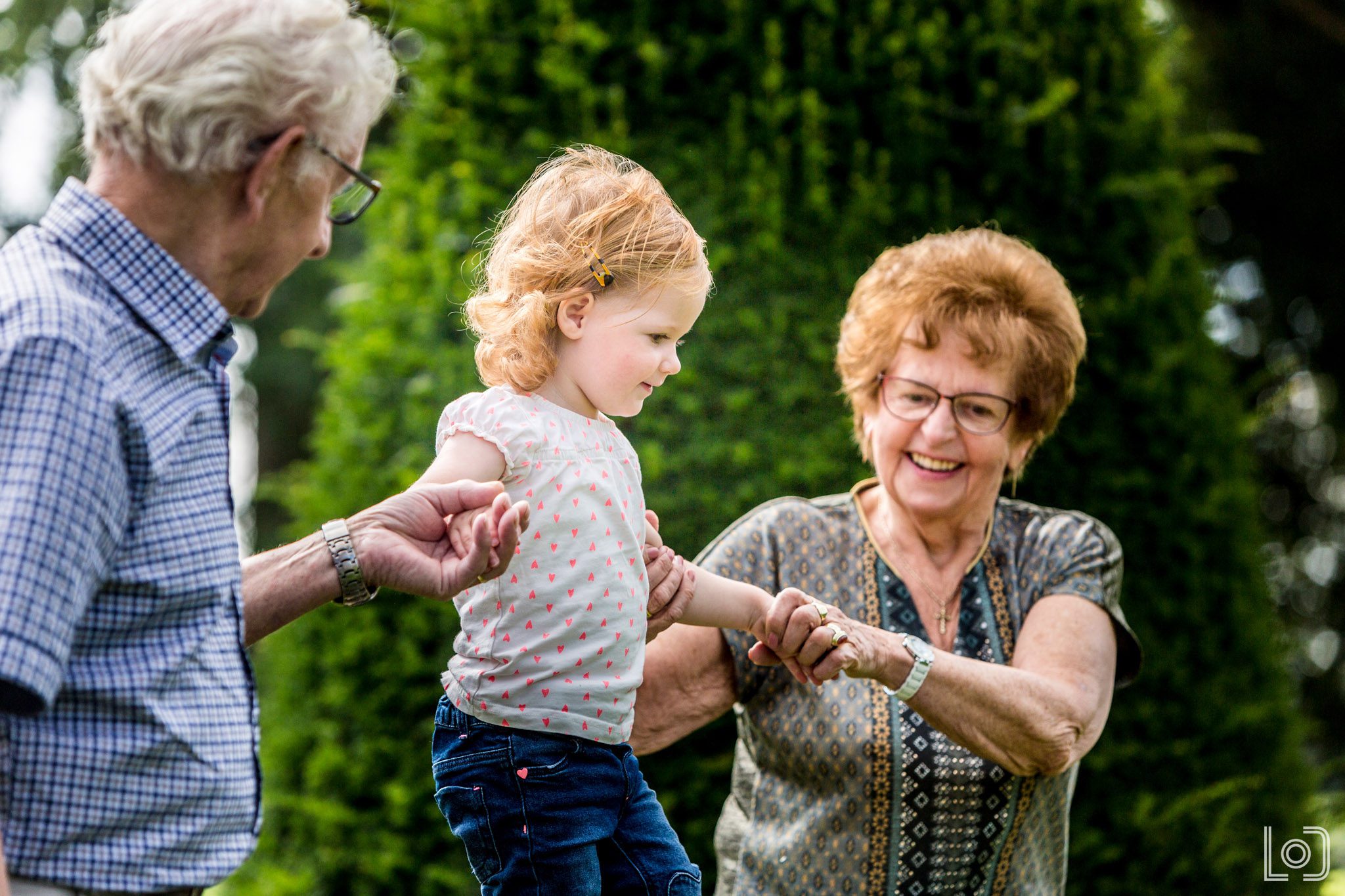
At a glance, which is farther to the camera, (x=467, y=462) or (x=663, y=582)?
(x=663, y=582)

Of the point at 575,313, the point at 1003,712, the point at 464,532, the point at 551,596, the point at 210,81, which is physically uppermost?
the point at 210,81

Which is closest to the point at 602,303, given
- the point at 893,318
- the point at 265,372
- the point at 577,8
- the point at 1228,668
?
the point at 893,318

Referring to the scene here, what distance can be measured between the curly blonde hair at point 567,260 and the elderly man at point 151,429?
1.00ft

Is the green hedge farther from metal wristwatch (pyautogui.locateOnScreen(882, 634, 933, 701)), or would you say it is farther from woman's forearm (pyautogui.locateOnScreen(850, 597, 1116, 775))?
metal wristwatch (pyautogui.locateOnScreen(882, 634, 933, 701))

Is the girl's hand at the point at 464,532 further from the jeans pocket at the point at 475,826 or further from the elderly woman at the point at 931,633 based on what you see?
the elderly woman at the point at 931,633

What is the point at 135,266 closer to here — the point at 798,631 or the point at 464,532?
the point at 464,532

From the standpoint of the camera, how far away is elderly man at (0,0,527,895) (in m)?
1.27

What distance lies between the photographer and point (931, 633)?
2.65 metres

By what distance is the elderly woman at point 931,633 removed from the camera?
96.0 inches

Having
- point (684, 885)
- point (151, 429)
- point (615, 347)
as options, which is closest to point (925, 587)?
point (684, 885)

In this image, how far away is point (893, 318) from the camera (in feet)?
8.96

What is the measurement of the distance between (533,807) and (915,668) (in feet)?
2.69

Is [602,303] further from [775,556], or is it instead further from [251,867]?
[251,867]

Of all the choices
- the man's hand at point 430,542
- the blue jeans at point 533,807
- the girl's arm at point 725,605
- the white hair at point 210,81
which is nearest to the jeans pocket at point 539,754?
the blue jeans at point 533,807
